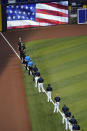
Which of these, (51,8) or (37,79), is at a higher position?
(51,8)

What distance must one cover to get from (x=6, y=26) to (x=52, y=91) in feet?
64.7

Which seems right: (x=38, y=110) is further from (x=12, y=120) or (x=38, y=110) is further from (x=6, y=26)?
(x=6, y=26)

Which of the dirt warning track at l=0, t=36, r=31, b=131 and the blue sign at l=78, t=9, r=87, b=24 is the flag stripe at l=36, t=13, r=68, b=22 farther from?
the dirt warning track at l=0, t=36, r=31, b=131

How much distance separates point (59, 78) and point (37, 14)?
57.7 feet

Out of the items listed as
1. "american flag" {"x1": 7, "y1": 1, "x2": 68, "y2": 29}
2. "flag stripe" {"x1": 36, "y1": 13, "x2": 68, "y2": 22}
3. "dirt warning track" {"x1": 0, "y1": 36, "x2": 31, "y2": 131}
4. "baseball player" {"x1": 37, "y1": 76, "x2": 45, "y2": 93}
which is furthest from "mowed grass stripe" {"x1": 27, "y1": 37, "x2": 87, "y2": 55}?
"baseball player" {"x1": 37, "y1": 76, "x2": 45, "y2": 93}

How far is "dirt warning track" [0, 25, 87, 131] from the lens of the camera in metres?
30.2

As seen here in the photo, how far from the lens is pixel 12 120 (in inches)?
1191

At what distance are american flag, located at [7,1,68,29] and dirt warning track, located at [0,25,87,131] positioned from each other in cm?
80

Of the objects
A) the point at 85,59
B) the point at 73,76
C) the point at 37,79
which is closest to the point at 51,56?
the point at 85,59

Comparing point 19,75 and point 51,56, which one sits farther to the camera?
point 51,56

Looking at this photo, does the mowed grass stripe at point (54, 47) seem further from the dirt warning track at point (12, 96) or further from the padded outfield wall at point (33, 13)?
the padded outfield wall at point (33, 13)

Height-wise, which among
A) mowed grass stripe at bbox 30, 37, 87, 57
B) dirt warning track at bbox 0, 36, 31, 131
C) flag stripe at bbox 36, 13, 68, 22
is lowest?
dirt warning track at bbox 0, 36, 31, 131

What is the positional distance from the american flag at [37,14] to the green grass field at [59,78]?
17.2ft

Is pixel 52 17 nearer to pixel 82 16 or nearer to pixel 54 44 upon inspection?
pixel 82 16
